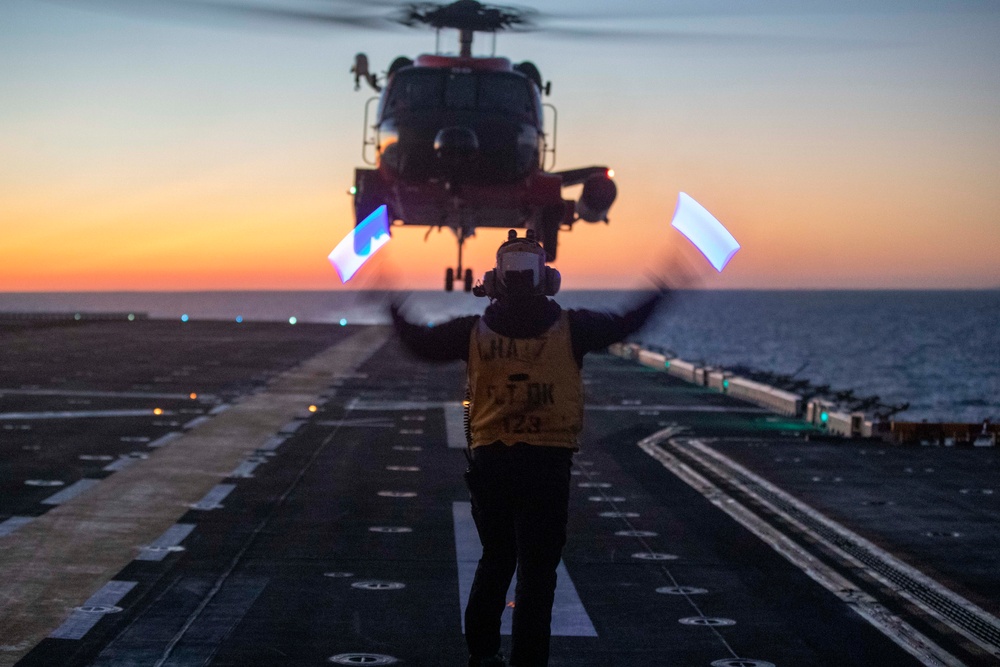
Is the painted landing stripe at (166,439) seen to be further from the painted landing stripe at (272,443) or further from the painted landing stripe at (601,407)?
the painted landing stripe at (601,407)

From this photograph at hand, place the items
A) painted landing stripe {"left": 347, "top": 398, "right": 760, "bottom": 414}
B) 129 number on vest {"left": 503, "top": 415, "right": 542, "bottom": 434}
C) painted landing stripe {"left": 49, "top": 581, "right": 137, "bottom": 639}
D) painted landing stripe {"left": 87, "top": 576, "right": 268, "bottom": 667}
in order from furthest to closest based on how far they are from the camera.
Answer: painted landing stripe {"left": 347, "top": 398, "right": 760, "bottom": 414}, painted landing stripe {"left": 49, "top": 581, "right": 137, "bottom": 639}, painted landing stripe {"left": 87, "top": 576, "right": 268, "bottom": 667}, 129 number on vest {"left": 503, "top": 415, "right": 542, "bottom": 434}

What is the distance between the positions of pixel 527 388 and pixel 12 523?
303 inches

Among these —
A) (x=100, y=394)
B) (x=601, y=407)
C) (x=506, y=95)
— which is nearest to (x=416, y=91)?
(x=506, y=95)

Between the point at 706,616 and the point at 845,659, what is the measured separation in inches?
51.3

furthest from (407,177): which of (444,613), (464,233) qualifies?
(444,613)

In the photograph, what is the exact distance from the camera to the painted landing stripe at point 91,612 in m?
8.11

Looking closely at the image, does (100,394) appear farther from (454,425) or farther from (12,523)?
(12,523)

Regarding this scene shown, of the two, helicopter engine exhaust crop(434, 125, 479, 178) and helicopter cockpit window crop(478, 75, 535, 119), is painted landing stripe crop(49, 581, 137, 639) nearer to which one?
helicopter engine exhaust crop(434, 125, 479, 178)

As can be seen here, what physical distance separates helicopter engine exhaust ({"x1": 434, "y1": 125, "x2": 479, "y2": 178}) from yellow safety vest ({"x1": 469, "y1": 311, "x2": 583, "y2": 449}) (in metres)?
13.3

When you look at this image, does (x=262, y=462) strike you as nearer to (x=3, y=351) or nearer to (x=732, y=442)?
(x=732, y=442)

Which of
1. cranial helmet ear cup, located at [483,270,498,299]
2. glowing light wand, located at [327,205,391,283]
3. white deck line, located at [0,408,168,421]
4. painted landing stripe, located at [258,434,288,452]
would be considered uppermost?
glowing light wand, located at [327,205,391,283]

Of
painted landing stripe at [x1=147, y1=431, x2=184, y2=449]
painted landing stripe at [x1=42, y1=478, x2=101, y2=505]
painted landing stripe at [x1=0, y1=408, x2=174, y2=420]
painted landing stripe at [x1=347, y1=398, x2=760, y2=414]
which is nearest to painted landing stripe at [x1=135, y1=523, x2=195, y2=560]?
painted landing stripe at [x1=42, y1=478, x2=101, y2=505]

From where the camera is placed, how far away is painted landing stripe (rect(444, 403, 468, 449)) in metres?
20.0

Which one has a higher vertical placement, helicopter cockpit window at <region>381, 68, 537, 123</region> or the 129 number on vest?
helicopter cockpit window at <region>381, 68, 537, 123</region>
